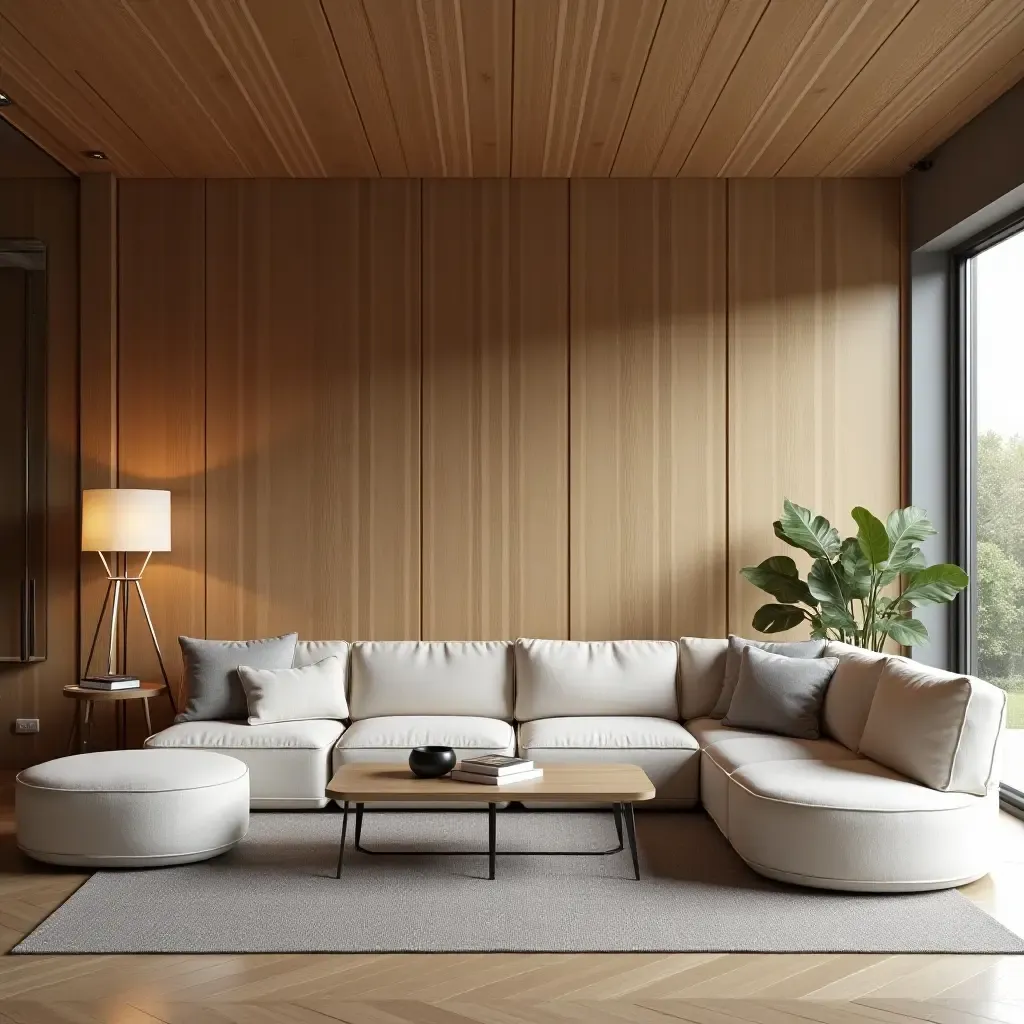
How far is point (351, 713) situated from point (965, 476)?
11.4 feet

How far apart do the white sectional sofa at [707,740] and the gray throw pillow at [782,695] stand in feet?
0.19

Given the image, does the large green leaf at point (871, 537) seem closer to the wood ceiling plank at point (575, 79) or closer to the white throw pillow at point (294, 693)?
the wood ceiling plank at point (575, 79)

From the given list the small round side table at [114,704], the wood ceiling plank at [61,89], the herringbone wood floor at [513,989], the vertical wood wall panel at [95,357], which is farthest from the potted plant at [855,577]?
the wood ceiling plank at [61,89]

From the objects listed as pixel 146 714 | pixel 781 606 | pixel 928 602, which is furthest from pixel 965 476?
pixel 146 714

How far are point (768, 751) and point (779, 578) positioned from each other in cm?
133

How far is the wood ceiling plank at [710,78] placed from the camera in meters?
4.18

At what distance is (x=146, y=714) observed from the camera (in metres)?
5.83

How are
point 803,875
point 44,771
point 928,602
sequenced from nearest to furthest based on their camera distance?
point 803,875 → point 44,771 → point 928,602

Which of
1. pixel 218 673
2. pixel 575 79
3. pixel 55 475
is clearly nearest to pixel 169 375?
pixel 55 475

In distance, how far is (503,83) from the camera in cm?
481

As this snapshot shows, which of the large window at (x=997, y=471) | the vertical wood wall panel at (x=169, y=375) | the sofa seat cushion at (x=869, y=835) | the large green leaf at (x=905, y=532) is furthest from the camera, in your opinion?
the vertical wood wall panel at (x=169, y=375)

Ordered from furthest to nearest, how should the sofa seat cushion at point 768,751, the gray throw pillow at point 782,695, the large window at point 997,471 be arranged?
the large window at point 997,471 → the gray throw pillow at point 782,695 → the sofa seat cushion at point 768,751

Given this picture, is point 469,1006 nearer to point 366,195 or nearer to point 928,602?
point 928,602

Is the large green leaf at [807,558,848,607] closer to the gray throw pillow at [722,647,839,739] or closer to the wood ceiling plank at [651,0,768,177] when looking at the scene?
the gray throw pillow at [722,647,839,739]
